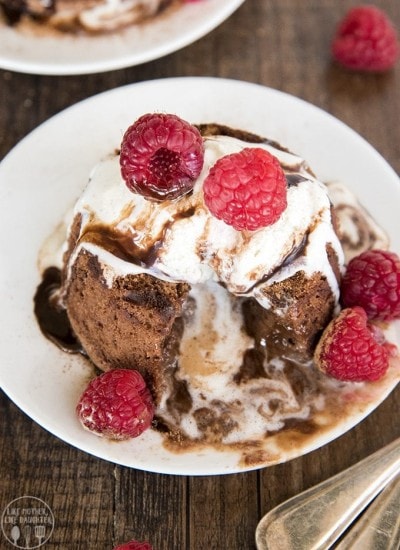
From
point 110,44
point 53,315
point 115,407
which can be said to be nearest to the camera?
point 115,407

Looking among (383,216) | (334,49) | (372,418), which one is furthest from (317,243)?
(334,49)

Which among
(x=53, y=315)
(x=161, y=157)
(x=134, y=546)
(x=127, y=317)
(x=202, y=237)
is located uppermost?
(x=161, y=157)

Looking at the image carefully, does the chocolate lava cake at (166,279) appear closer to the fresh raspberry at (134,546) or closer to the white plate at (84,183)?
the white plate at (84,183)

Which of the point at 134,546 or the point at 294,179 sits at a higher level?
the point at 294,179

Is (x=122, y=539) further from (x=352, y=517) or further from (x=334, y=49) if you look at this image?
(x=334, y=49)

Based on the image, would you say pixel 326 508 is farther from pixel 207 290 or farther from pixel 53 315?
pixel 53 315

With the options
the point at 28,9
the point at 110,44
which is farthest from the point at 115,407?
the point at 28,9

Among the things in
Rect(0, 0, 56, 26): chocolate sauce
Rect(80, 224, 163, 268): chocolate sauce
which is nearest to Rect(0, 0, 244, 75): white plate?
Rect(0, 0, 56, 26): chocolate sauce
